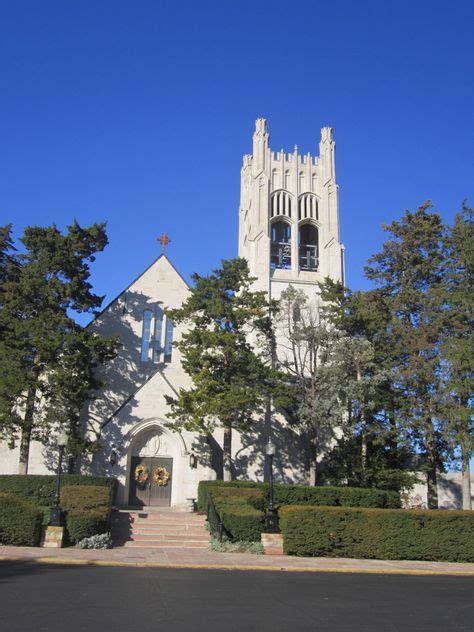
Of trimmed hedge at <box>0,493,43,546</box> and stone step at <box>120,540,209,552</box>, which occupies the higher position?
trimmed hedge at <box>0,493,43,546</box>

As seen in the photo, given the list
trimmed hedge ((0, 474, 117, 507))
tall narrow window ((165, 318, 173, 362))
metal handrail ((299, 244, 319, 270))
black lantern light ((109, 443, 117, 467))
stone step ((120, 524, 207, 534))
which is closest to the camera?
stone step ((120, 524, 207, 534))

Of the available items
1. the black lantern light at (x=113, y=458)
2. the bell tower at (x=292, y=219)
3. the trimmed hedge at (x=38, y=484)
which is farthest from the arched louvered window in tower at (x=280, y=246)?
the trimmed hedge at (x=38, y=484)

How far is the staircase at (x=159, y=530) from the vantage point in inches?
776

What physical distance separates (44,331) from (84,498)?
28.8 feet

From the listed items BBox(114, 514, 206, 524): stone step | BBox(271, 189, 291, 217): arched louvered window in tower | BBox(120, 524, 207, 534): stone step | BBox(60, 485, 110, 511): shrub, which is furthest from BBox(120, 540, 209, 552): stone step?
BBox(271, 189, 291, 217): arched louvered window in tower

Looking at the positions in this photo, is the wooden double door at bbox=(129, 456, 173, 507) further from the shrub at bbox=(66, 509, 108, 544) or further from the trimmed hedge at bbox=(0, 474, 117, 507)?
the shrub at bbox=(66, 509, 108, 544)

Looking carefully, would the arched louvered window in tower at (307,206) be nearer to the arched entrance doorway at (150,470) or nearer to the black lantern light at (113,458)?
the arched entrance doorway at (150,470)

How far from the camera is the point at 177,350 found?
31.8 metres

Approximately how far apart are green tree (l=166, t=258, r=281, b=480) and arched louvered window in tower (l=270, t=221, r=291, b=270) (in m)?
7.75

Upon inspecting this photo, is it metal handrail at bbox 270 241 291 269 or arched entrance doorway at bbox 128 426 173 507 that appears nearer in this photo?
arched entrance doorway at bbox 128 426 173 507

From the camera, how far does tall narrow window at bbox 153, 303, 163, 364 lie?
1250 inches

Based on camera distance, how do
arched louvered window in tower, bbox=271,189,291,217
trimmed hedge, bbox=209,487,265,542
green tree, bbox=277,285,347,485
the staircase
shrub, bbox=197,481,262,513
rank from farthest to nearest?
arched louvered window in tower, bbox=271,189,291,217
green tree, bbox=277,285,347,485
shrub, bbox=197,481,262,513
the staircase
trimmed hedge, bbox=209,487,265,542

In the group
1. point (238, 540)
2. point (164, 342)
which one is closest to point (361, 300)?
point (164, 342)

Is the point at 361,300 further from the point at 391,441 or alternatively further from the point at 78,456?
the point at 78,456
